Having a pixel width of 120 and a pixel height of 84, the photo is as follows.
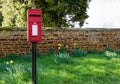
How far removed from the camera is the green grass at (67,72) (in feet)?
25.7

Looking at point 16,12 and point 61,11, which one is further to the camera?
point 16,12

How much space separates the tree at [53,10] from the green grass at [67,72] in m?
9.87

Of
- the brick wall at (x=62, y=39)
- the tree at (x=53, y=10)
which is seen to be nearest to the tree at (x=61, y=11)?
the tree at (x=53, y=10)

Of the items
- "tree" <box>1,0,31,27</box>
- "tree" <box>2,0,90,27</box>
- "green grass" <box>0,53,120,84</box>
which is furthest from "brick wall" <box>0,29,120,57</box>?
"tree" <box>1,0,31,27</box>

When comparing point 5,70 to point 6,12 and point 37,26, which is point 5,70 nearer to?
point 37,26

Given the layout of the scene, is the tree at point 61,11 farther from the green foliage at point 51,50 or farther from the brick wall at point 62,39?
the green foliage at point 51,50

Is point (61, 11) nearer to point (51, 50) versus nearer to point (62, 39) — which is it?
point (62, 39)

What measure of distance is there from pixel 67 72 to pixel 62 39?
12.8 feet

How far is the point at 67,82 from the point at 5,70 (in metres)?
1.67

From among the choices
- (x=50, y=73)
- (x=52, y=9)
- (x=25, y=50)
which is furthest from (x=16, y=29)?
(x=52, y=9)

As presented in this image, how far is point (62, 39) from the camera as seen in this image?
1248 centimetres

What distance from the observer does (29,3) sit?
2005 cm

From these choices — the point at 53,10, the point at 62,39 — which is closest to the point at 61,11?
the point at 53,10

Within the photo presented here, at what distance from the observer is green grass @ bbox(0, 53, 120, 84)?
7848mm
